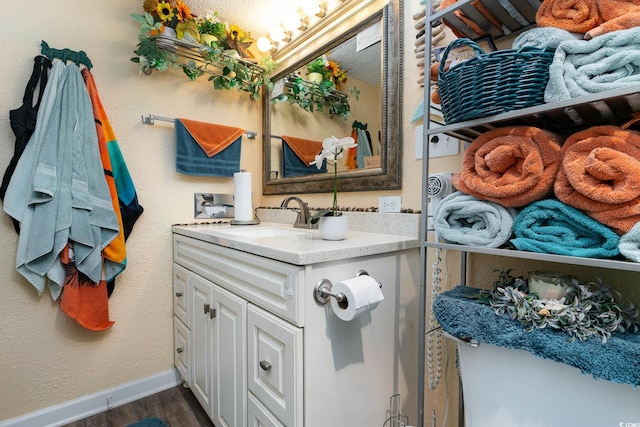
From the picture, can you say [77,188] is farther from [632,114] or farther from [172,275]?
[632,114]

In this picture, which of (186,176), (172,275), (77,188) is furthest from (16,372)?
(186,176)

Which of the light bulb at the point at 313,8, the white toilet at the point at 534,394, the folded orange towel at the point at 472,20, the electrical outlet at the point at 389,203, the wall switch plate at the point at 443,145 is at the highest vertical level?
the light bulb at the point at 313,8

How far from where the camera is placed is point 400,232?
46.7 inches

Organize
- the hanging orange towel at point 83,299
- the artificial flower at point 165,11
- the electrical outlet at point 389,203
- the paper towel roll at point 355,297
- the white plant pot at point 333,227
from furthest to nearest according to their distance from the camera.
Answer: the artificial flower at point 165,11, the hanging orange towel at point 83,299, the electrical outlet at point 389,203, the white plant pot at point 333,227, the paper towel roll at point 355,297

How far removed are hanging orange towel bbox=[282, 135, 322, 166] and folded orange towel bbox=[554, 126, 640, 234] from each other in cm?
119

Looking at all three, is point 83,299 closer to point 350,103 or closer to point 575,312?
point 350,103

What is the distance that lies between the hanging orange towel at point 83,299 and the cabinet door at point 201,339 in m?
0.41

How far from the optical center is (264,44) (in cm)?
187

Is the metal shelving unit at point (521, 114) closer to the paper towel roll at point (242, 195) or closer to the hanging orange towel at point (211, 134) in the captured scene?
the paper towel roll at point (242, 195)

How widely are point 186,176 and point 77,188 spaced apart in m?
0.53

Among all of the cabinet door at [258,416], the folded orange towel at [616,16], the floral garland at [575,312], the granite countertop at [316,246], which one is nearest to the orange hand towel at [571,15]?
the folded orange towel at [616,16]

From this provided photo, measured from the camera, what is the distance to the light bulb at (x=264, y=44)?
1.86 m

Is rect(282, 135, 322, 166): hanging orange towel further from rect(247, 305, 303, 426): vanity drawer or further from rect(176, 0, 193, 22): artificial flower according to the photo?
rect(247, 305, 303, 426): vanity drawer

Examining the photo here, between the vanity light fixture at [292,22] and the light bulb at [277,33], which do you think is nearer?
the vanity light fixture at [292,22]
